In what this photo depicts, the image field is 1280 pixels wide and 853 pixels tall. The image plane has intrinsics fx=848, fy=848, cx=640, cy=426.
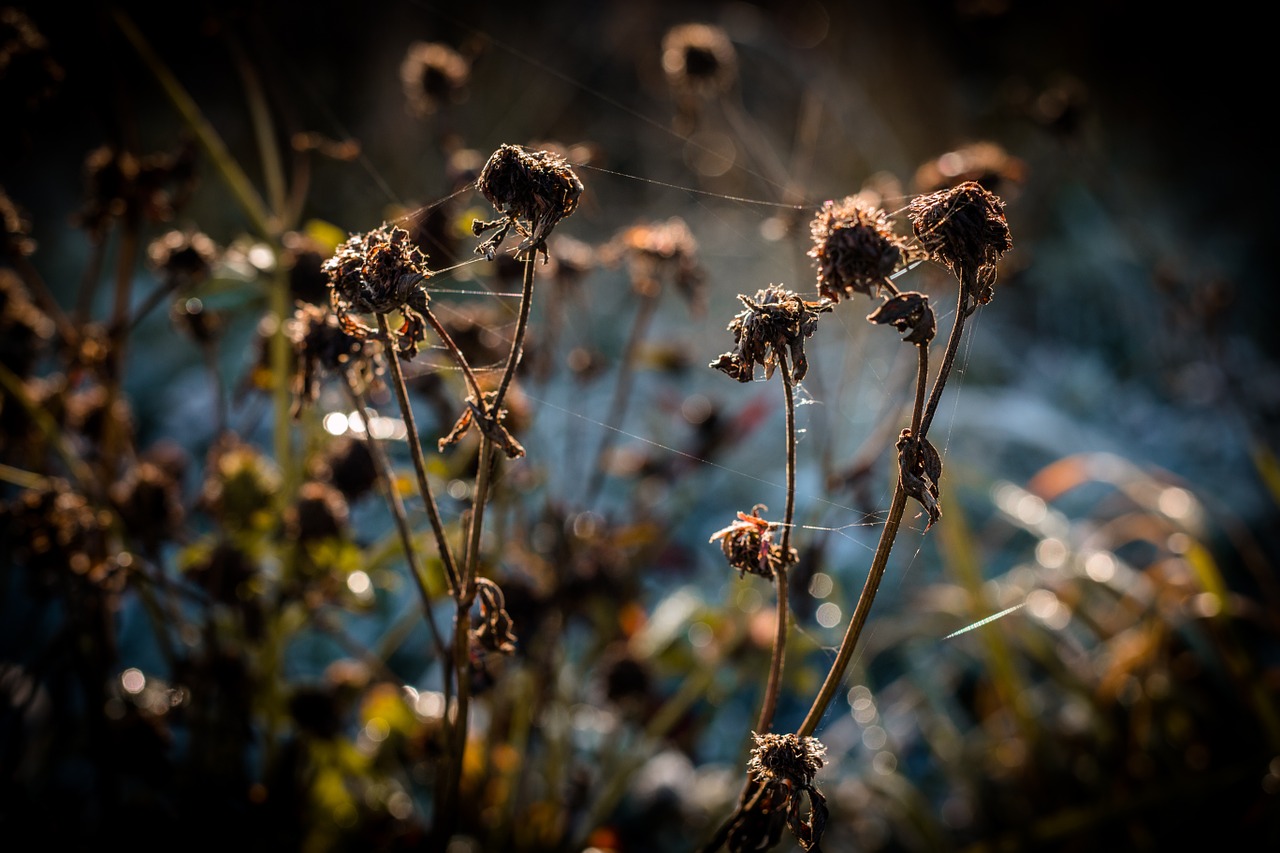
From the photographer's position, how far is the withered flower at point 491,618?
42 centimetres

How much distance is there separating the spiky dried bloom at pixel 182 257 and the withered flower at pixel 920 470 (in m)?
0.55

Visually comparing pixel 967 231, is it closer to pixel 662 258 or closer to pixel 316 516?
pixel 662 258

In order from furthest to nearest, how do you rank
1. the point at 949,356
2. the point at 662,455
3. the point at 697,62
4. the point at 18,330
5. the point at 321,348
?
1. the point at 662,455
2. the point at 697,62
3. the point at 18,330
4. the point at 321,348
5. the point at 949,356

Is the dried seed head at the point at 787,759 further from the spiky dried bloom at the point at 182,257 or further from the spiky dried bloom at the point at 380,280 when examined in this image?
the spiky dried bloom at the point at 182,257

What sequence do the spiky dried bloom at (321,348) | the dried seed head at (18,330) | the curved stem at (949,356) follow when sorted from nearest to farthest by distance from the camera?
the curved stem at (949,356) → the spiky dried bloom at (321,348) → the dried seed head at (18,330)

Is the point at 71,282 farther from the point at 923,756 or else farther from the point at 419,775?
the point at 923,756

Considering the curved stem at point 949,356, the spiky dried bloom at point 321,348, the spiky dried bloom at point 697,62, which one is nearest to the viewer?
the curved stem at point 949,356

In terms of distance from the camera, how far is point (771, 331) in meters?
0.37

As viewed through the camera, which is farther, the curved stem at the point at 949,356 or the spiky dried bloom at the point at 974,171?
the spiky dried bloom at the point at 974,171

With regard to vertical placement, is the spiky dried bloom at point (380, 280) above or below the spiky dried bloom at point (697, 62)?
below

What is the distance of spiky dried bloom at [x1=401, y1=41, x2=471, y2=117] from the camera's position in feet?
2.59

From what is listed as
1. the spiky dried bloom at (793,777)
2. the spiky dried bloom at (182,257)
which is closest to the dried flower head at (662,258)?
the spiky dried bloom at (182,257)

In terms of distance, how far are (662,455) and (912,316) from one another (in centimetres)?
77

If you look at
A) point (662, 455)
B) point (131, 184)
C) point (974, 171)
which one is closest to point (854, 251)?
point (974, 171)
